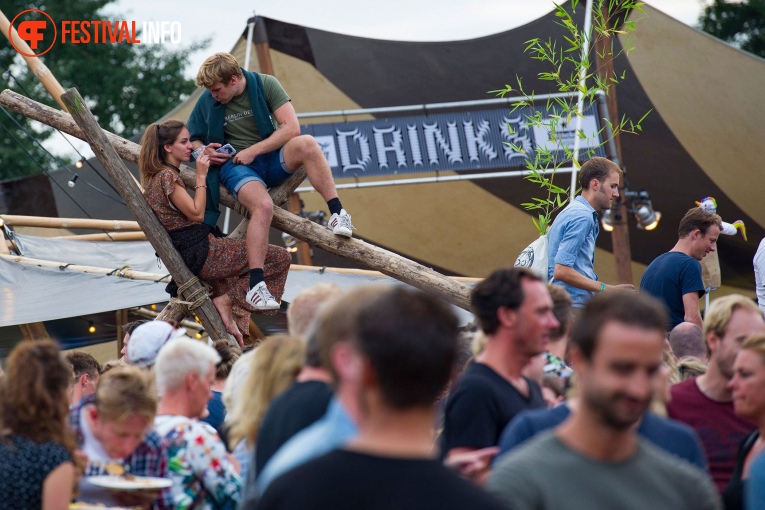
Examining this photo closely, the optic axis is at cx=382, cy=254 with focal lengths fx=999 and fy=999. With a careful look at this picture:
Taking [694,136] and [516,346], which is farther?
[694,136]

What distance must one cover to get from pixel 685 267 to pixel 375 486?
13.6 feet

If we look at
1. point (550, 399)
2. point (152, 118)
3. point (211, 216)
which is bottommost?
point (550, 399)

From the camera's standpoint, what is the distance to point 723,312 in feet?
11.1

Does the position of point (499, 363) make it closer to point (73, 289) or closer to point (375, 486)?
point (375, 486)

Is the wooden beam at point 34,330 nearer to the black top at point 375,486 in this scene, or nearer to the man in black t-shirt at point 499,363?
the man in black t-shirt at point 499,363

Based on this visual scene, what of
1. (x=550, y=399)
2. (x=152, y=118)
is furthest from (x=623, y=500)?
(x=152, y=118)

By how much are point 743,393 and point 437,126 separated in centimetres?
667

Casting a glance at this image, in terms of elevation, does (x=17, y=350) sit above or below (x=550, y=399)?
above

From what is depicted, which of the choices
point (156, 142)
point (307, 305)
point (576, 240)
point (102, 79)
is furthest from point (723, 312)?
point (102, 79)

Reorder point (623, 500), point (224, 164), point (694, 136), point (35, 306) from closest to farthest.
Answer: point (623, 500) → point (224, 164) → point (35, 306) → point (694, 136)

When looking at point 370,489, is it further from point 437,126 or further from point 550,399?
point 437,126

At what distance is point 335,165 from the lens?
9.35 meters

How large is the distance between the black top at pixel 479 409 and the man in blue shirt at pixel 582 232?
2521 millimetres

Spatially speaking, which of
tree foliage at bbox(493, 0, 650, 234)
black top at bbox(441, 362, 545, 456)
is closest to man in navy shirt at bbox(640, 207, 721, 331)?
tree foliage at bbox(493, 0, 650, 234)
